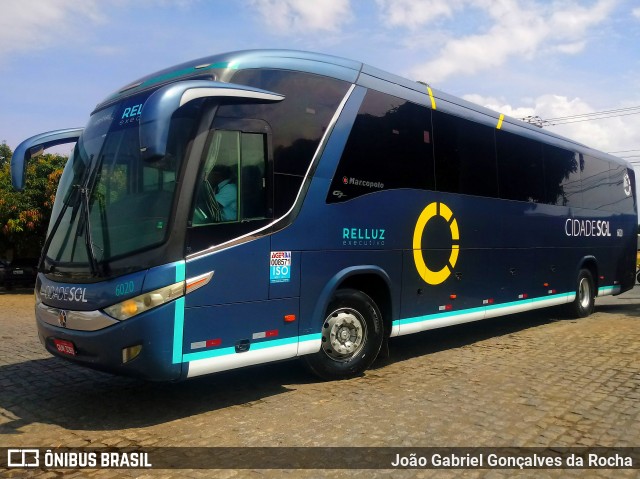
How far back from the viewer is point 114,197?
5.25 m

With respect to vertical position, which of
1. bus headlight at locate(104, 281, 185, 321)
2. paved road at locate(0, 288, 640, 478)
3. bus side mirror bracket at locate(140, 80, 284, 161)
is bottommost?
paved road at locate(0, 288, 640, 478)

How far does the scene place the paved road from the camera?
179 inches

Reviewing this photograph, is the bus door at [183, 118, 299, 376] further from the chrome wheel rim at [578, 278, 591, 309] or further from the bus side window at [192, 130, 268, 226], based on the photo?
the chrome wheel rim at [578, 278, 591, 309]

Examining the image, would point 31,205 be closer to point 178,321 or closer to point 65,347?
point 65,347

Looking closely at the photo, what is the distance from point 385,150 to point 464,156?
2.00 metres

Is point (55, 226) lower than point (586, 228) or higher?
lower

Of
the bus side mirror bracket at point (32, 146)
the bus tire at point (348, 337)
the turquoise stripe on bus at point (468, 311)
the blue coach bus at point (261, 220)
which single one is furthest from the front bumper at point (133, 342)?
the turquoise stripe on bus at point (468, 311)

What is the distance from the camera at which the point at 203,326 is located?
197 inches

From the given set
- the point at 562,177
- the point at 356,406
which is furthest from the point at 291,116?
the point at 562,177

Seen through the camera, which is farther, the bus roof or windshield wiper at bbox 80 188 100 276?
the bus roof

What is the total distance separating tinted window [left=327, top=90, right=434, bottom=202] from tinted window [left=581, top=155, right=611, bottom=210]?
622 centimetres

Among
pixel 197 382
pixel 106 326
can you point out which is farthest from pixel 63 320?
pixel 197 382

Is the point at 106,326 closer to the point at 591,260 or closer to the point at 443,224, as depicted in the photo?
the point at 443,224

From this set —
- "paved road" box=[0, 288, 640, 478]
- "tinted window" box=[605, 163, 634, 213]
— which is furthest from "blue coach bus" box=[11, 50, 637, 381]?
"tinted window" box=[605, 163, 634, 213]
